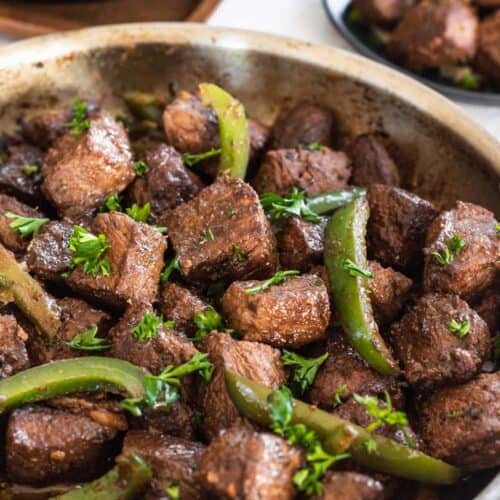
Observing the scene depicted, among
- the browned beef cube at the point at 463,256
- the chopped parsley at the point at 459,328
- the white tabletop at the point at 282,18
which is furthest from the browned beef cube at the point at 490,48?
the chopped parsley at the point at 459,328

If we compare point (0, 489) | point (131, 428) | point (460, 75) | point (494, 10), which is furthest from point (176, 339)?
point (494, 10)

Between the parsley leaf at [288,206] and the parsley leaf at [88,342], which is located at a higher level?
the parsley leaf at [288,206]

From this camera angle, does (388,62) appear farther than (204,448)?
Yes

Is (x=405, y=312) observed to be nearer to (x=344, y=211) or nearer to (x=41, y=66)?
(x=344, y=211)

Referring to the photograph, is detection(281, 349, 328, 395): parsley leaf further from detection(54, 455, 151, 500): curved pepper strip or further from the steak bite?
the steak bite

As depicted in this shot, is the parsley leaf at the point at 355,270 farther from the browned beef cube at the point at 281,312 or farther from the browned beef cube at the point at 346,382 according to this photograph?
the browned beef cube at the point at 346,382

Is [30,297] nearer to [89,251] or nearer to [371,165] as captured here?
[89,251]
